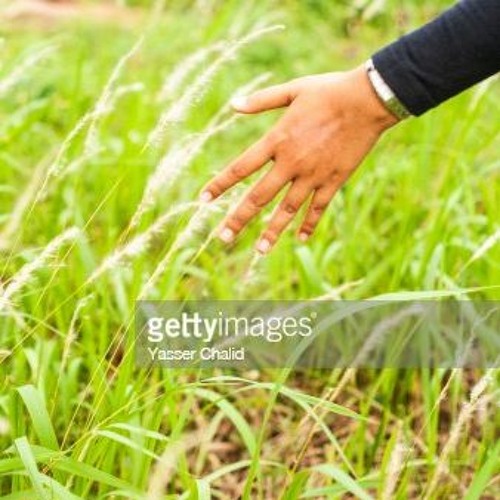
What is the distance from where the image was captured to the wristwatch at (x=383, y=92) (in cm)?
158

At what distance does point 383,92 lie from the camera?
159cm

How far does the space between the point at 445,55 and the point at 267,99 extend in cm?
30

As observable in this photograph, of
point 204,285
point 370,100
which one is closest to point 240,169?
point 370,100

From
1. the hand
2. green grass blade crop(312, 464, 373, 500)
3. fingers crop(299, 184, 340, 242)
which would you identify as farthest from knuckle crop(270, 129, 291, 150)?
green grass blade crop(312, 464, 373, 500)

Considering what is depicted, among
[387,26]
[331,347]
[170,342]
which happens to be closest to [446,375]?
[331,347]

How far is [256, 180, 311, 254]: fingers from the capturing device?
1.63 metres

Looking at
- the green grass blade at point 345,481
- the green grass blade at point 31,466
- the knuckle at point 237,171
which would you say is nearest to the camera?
the green grass blade at point 31,466

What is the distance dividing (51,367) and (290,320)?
52 cm

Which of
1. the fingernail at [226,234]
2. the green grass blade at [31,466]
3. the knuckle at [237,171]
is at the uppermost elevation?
the knuckle at [237,171]

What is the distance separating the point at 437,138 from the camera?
3.04 m

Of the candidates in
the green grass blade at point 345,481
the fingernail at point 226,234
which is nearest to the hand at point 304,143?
the fingernail at point 226,234

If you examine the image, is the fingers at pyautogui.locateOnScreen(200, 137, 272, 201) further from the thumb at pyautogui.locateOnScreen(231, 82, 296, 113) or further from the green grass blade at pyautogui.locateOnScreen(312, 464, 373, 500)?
the green grass blade at pyautogui.locateOnScreen(312, 464, 373, 500)

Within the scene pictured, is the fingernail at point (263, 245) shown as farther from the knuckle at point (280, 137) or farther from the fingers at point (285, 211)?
the knuckle at point (280, 137)

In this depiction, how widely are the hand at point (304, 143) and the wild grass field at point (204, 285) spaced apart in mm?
86
